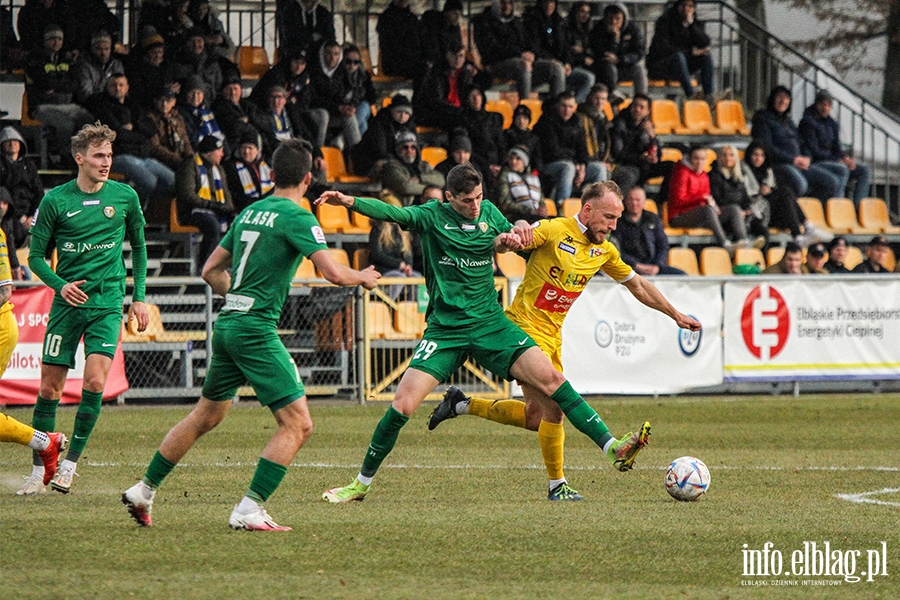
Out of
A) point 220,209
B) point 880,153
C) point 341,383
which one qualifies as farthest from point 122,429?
point 880,153

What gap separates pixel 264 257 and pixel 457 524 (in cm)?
178

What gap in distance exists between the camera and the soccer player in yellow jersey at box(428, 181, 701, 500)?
29.4 ft

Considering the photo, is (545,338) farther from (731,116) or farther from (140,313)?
(731,116)

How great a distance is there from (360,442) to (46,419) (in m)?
4.01

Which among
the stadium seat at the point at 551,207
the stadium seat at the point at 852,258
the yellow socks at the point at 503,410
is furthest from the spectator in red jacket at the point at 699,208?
the yellow socks at the point at 503,410

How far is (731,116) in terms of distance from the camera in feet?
81.0

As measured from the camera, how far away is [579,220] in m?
9.23

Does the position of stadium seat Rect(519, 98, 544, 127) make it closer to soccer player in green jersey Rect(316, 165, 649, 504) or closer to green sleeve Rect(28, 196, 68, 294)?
soccer player in green jersey Rect(316, 165, 649, 504)

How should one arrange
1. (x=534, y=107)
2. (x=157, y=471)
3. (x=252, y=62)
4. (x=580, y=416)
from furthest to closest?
(x=534, y=107) < (x=252, y=62) < (x=580, y=416) < (x=157, y=471)

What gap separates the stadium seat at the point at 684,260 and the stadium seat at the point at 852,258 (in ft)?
8.81

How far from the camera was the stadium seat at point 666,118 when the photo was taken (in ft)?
78.0

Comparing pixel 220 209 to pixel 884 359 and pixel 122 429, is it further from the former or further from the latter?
pixel 884 359

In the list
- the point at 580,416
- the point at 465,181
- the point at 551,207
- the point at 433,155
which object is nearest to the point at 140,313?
the point at 465,181

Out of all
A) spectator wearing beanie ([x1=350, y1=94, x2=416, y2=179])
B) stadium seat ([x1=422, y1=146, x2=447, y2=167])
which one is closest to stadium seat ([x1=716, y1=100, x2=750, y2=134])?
stadium seat ([x1=422, y1=146, x2=447, y2=167])
